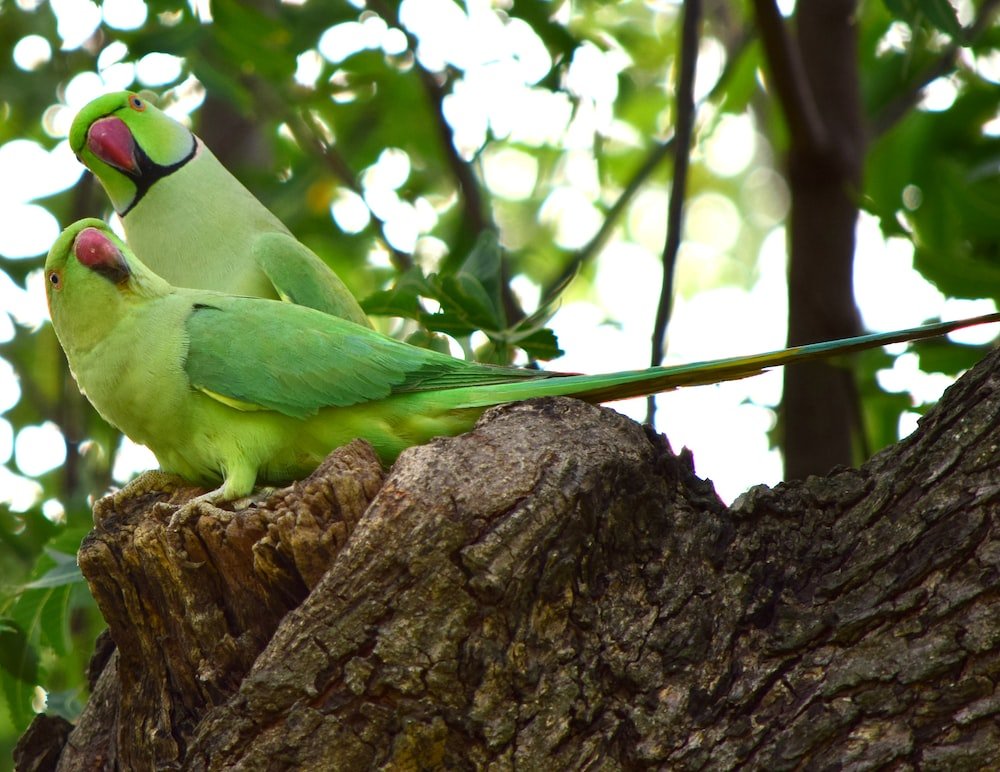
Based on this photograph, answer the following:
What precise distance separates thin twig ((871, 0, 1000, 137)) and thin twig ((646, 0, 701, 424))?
1226mm

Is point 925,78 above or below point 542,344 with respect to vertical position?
above

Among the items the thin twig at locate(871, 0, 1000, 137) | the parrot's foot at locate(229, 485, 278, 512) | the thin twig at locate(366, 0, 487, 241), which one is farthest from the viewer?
the thin twig at locate(366, 0, 487, 241)

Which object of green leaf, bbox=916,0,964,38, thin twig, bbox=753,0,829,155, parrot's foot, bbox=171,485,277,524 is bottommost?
parrot's foot, bbox=171,485,277,524

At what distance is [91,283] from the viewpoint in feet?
11.6

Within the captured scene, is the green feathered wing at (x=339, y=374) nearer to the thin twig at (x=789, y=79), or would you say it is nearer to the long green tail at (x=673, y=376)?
the long green tail at (x=673, y=376)

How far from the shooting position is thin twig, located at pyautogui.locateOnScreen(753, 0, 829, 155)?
173 inches

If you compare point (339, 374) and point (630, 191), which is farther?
point (630, 191)

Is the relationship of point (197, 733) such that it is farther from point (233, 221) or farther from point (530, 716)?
point (233, 221)

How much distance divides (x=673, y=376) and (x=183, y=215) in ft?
8.58

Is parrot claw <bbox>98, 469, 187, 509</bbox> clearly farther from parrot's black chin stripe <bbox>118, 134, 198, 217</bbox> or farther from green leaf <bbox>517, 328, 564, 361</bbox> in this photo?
parrot's black chin stripe <bbox>118, 134, 198, 217</bbox>

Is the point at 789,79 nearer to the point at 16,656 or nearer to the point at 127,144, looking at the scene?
the point at 127,144

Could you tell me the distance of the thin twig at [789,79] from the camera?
4391 millimetres

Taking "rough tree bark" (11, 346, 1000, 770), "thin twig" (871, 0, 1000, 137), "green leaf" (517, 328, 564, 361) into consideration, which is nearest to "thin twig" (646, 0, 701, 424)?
"green leaf" (517, 328, 564, 361)

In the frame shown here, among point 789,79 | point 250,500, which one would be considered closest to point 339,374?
point 250,500
